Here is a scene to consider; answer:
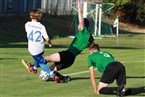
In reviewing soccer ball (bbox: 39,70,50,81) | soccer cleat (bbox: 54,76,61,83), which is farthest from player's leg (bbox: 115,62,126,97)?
soccer ball (bbox: 39,70,50,81)

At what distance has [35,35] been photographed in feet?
54.1

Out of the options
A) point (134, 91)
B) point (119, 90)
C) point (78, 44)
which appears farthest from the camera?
point (78, 44)

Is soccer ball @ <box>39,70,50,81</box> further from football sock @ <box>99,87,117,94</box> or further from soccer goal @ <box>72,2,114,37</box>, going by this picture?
soccer goal @ <box>72,2,114,37</box>

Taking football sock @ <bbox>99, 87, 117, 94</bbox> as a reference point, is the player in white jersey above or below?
above

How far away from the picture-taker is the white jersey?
16.5 meters

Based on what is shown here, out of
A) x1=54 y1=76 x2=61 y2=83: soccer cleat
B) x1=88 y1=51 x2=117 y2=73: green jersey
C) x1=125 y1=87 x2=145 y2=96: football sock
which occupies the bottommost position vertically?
x1=54 y1=76 x2=61 y2=83: soccer cleat

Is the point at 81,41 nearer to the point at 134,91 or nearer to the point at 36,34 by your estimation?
the point at 36,34

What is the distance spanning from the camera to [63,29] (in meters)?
65.9

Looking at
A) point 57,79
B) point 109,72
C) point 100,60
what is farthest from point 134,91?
point 57,79

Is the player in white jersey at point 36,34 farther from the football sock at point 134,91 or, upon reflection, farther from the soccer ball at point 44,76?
the football sock at point 134,91

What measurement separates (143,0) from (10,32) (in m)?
30.2

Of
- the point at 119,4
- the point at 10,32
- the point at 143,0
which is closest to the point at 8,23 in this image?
the point at 10,32

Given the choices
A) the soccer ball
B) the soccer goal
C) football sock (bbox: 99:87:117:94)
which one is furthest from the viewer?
the soccer goal

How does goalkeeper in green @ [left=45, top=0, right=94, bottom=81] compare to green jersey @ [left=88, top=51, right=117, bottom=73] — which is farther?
goalkeeper in green @ [left=45, top=0, right=94, bottom=81]
